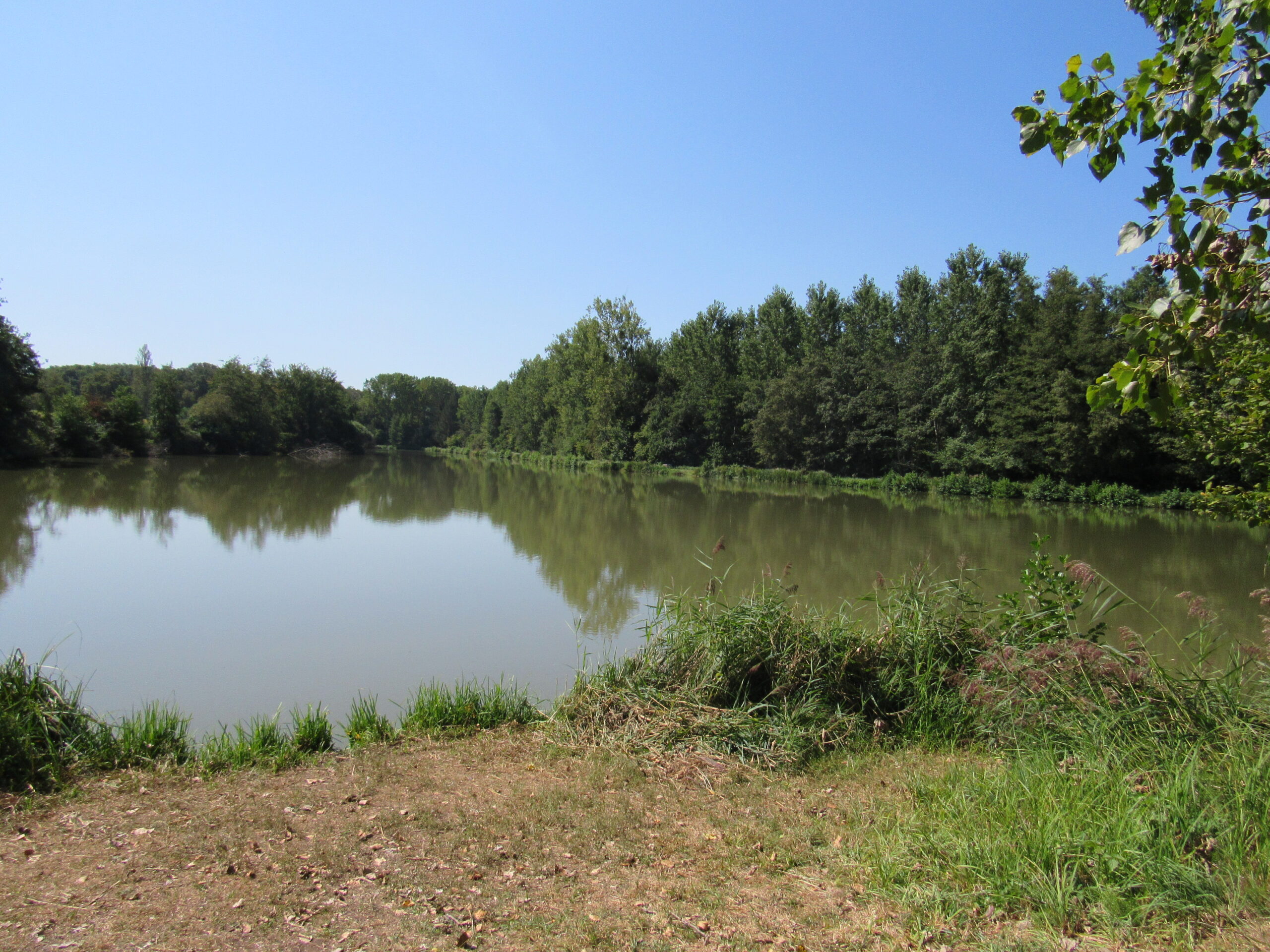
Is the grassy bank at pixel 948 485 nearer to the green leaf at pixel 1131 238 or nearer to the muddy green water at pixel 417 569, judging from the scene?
the muddy green water at pixel 417 569

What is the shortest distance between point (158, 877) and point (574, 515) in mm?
18885

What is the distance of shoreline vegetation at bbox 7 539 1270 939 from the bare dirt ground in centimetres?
15

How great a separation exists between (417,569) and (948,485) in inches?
929

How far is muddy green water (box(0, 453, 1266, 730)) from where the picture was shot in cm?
750

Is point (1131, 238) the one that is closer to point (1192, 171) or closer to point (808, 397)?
point (1192, 171)

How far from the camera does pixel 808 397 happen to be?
3759 cm

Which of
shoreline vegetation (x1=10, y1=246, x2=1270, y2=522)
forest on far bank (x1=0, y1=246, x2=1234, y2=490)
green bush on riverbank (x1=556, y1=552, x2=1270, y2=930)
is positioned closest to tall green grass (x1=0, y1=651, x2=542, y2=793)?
green bush on riverbank (x1=556, y1=552, x2=1270, y2=930)

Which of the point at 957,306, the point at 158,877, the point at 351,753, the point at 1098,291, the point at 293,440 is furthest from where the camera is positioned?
the point at 293,440

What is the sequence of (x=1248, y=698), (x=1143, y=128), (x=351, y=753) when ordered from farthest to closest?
(x=351, y=753) < (x=1248, y=698) < (x=1143, y=128)

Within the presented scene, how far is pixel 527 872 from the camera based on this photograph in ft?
10.6

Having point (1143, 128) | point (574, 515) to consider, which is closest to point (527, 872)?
point (1143, 128)

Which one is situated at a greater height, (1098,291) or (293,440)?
(1098,291)

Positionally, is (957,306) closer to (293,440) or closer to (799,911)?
(799,911)

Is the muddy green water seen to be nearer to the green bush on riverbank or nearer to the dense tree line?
the green bush on riverbank
